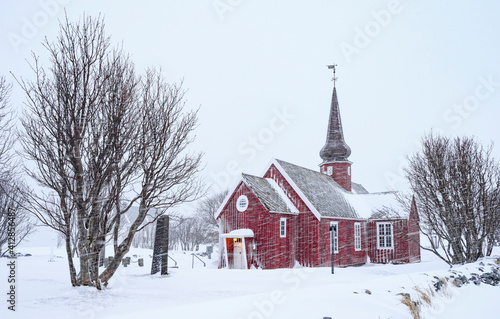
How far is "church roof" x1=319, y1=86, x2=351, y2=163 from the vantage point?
3145 cm

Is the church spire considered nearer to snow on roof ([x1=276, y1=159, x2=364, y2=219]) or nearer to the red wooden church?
the red wooden church

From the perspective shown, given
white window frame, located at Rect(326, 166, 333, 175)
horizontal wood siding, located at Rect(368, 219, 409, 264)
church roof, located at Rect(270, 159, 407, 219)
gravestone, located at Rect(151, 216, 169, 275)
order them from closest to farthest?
1. gravestone, located at Rect(151, 216, 169, 275)
2. church roof, located at Rect(270, 159, 407, 219)
3. horizontal wood siding, located at Rect(368, 219, 409, 264)
4. white window frame, located at Rect(326, 166, 333, 175)

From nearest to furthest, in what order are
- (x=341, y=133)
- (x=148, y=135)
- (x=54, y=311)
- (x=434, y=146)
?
(x=54, y=311) < (x=148, y=135) < (x=434, y=146) < (x=341, y=133)

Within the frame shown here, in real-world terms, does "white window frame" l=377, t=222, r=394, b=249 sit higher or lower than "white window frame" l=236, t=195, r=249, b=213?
lower

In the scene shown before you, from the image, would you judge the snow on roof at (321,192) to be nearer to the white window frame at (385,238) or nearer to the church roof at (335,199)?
the church roof at (335,199)

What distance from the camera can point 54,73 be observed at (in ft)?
31.3

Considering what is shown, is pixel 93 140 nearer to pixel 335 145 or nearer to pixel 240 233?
pixel 240 233

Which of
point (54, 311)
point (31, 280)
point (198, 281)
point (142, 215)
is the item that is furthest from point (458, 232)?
point (31, 280)

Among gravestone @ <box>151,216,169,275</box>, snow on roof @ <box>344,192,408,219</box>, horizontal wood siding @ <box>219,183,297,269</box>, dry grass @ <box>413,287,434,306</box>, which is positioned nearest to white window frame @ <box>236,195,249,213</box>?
horizontal wood siding @ <box>219,183,297,269</box>

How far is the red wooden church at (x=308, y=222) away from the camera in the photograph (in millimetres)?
21875

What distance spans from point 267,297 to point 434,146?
1292 centimetres

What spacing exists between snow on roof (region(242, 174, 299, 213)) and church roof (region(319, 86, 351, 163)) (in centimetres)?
877

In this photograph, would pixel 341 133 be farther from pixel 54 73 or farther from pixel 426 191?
pixel 54 73

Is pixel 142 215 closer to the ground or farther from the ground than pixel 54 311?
farther from the ground
